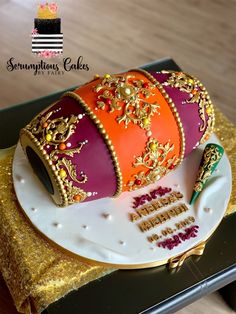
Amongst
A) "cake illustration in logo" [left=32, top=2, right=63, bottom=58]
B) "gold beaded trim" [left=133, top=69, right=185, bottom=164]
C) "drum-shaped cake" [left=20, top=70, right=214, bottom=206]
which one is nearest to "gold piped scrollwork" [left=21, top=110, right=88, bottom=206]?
"drum-shaped cake" [left=20, top=70, right=214, bottom=206]

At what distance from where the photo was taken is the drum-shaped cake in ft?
2.72

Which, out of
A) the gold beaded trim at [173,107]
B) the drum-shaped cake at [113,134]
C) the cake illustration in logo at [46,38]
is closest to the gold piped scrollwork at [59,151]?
the drum-shaped cake at [113,134]

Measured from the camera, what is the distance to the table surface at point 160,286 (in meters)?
0.84

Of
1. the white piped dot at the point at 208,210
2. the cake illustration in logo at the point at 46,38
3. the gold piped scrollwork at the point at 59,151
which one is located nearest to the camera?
the gold piped scrollwork at the point at 59,151

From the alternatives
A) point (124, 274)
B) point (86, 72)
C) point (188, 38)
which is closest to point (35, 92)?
point (86, 72)

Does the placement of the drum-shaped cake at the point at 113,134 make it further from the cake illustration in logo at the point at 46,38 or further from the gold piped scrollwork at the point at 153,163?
the cake illustration in logo at the point at 46,38

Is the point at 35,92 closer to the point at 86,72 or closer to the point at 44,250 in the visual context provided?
the point at 86,72

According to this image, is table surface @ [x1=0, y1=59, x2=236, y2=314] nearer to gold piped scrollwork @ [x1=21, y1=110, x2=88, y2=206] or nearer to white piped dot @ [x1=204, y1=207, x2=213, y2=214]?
white piped dot @ [x1=204, y1=207, x2=213, y2=214]

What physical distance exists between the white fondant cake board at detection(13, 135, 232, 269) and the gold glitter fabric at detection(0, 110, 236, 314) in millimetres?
22

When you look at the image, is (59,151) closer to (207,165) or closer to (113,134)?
(113,134)

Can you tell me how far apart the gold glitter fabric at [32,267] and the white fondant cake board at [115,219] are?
0.07 feet

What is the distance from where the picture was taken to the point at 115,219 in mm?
905

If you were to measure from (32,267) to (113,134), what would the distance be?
257 mm

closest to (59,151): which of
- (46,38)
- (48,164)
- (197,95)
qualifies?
(48,164)
